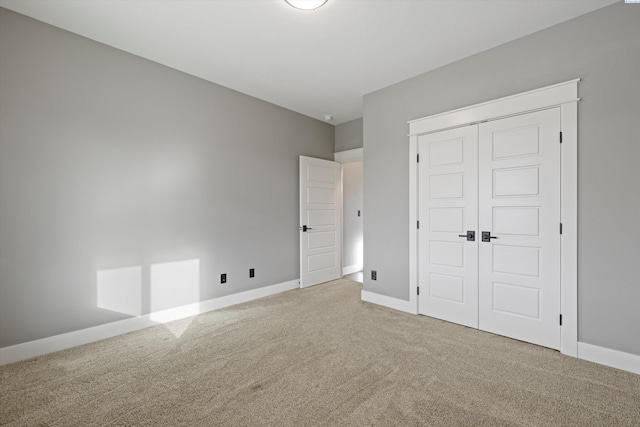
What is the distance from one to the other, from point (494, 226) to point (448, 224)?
458 mm

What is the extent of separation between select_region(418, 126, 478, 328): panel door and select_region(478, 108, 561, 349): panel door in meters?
0.10

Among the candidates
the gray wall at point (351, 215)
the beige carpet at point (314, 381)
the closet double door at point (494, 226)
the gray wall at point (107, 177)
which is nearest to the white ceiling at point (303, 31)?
the gray wall at point (107, 177)

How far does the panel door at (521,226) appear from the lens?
2.54 m

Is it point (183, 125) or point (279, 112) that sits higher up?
point (279, 112)

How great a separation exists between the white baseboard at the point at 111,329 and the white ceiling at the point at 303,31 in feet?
9.11

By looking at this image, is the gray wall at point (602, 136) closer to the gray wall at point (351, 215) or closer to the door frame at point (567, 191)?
the door frame at point (567, 191)

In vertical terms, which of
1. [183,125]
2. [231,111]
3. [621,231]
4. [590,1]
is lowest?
[621,231]

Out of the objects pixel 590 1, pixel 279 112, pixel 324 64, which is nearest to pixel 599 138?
pixel 590 1

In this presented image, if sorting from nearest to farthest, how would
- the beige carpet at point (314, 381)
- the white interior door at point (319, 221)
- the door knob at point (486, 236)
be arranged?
the beige carpet at point (314, 381) → the door knob at point (486, 236) → the white interior door at point (319, 221)

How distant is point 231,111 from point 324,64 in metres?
1.43

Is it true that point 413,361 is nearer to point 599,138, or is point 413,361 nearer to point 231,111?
point 599,138

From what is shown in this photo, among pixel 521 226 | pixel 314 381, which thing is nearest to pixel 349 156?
pixel 521 226

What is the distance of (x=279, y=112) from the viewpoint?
4430 mm

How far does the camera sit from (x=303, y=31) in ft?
8.57
